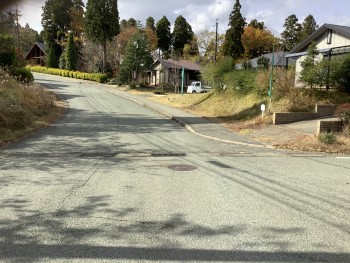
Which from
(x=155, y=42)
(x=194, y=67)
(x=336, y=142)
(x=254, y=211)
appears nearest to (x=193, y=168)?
(x=254, y=211)

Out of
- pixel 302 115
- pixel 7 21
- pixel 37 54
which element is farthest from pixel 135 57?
pixel 7 21

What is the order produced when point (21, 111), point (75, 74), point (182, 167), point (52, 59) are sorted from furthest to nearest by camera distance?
point (52, 59) < point (75, 74) < point (21, 111) < point (182, 167)

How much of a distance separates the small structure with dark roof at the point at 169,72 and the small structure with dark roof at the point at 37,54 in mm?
31000

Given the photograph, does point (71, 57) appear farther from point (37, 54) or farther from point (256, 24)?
point (256, 24)

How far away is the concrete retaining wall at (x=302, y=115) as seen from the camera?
53.1ft

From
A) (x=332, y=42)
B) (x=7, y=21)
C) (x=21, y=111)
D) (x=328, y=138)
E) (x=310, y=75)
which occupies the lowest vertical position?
(x=328, y=138)

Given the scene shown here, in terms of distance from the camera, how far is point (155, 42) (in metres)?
68.8

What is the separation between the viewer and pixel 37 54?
8088cm

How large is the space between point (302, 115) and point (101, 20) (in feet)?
133

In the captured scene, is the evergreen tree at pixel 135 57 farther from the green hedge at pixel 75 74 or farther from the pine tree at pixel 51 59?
the pine tree at pixel 51 59

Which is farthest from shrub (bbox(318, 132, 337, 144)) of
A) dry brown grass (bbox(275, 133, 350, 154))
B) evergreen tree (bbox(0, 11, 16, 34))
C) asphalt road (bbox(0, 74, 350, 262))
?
evergreen tree (bbox(0, 11, 16, 34))

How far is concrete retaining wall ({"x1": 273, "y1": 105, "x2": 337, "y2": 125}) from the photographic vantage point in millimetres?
16198

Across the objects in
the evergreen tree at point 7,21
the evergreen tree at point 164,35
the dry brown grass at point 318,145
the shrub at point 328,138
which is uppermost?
the evergreen tree at point 164,35

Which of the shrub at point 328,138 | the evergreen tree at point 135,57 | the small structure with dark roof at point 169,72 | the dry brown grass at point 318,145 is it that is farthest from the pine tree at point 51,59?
the shrub at point 328,138
